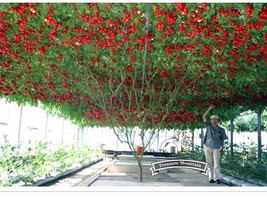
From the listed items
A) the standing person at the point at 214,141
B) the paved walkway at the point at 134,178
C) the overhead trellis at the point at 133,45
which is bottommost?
the paved walkway at the point at 134,178

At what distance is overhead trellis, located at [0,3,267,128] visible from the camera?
15.0ft

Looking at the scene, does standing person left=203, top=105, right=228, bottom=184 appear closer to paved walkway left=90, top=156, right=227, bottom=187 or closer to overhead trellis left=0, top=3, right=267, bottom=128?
paved walkway left=90, top=156, right=227, bottom=187

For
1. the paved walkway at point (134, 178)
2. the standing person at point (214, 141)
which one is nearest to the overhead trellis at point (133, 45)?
the standing person at point (214, 141)

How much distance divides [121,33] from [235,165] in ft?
18.0

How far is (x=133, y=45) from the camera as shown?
566 cm

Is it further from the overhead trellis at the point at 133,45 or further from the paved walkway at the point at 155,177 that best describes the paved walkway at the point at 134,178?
the overhead trellis at the point at 133,45

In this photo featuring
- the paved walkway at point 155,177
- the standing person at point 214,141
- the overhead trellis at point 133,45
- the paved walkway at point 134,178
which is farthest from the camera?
the paved walkway at point 155,177

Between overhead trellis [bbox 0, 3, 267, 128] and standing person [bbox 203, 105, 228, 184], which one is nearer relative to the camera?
overhead trellis [bbox 0, 3, 267, 128]

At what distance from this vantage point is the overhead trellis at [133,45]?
4.57 meters

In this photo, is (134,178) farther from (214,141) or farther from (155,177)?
(214,141)

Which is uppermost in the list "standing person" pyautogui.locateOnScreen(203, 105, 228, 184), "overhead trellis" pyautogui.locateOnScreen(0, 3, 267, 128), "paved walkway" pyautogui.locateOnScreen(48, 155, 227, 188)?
"overhead trellis" pyautogui.locateOnScreen(0, 3, 267, 128)

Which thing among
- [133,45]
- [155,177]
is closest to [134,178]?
[155,177]

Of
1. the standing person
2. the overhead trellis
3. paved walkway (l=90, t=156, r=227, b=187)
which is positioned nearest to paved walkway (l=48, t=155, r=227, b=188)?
paved walkway (l=90, t=156, r=227, b=187)

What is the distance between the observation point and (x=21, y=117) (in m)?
11.6
